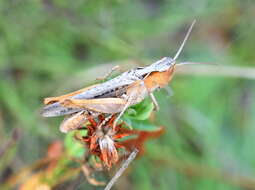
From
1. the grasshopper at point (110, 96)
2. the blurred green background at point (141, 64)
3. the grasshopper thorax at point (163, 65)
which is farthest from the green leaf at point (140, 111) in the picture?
the blurred green background at point (141, 64)

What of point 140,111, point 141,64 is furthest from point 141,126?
point 141,64

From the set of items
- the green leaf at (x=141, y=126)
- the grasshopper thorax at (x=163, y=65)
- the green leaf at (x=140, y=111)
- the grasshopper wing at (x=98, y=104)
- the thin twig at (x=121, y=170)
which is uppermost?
the grasshopper thorax at (x=163, y=65)

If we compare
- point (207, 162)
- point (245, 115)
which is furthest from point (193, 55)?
point (207, 162)

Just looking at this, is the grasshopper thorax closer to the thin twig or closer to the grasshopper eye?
the grasshopper eye

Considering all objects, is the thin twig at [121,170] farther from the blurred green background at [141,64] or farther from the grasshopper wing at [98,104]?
the blurred green background at [141,64]

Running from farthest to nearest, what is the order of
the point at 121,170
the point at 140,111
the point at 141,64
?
the point at 141,64 → the point at 140,111 → the point at 121,170

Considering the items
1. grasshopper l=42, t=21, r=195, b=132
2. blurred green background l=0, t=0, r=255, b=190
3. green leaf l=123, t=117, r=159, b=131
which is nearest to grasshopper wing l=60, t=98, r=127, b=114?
grasshopper l=42, t=21, r=195, b=132

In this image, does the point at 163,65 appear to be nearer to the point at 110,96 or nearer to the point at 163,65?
the point at 163,65
